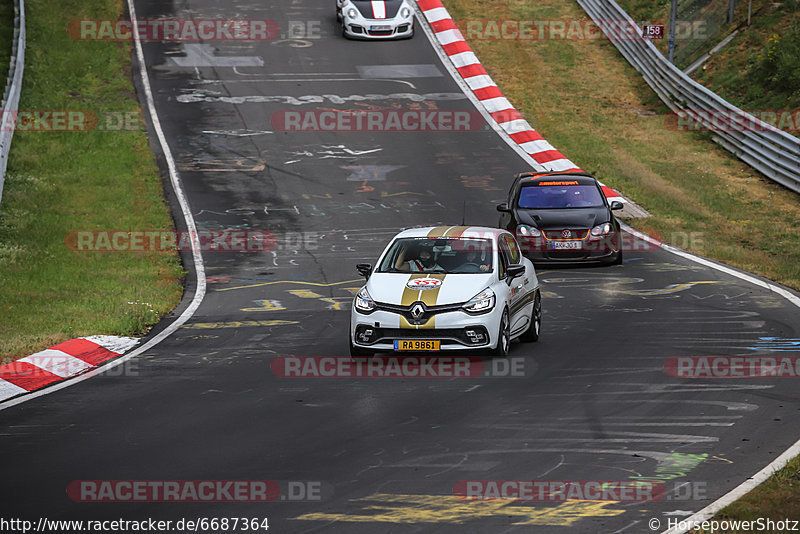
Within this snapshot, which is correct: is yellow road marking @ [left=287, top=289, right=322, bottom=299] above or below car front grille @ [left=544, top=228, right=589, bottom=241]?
below

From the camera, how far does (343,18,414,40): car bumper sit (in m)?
36.4

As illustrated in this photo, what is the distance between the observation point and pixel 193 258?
21.0 metres

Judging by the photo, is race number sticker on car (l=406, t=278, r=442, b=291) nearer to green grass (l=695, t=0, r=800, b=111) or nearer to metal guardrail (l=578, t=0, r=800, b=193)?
metal guardrail (l=578, t=0, r=800, b=193)

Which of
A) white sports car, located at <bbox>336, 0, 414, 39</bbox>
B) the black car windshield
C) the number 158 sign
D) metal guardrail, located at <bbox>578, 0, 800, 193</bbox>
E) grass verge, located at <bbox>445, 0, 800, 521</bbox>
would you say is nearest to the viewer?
the black car windshield

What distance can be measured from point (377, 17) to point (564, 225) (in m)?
18.6

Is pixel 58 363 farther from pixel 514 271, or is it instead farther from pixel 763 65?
pixel 763 65

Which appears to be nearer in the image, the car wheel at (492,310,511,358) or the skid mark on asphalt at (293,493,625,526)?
the skid mark on asphalt at (293,493,625,526)

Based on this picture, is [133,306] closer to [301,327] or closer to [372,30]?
[301,327]

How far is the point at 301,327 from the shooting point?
50.3ft

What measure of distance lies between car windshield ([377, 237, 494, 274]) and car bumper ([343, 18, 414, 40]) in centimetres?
2350

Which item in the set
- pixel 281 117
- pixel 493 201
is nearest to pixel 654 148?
pixel 493 201

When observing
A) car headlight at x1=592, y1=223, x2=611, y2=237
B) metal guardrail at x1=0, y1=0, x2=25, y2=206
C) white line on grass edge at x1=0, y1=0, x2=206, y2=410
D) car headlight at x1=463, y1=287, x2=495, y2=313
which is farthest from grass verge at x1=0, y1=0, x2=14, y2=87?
car headlight at x1=463, y1=287, x2=495, y2=313

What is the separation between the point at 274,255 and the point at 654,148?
47.0ft

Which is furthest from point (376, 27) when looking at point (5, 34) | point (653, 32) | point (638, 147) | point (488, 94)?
point (5, 34)
